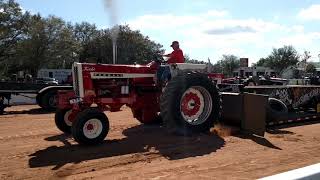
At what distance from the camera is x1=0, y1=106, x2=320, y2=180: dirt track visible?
688 centimetres

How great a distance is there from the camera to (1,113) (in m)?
16.8

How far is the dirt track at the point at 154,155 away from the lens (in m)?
6.88

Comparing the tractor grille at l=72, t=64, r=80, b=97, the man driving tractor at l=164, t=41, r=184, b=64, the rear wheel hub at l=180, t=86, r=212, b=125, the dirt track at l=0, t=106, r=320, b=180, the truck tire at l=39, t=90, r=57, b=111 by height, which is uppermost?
the man driving tractor at l=164, t=41, r=184, b=64

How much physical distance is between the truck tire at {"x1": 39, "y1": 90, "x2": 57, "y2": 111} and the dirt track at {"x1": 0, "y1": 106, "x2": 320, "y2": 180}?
615cm

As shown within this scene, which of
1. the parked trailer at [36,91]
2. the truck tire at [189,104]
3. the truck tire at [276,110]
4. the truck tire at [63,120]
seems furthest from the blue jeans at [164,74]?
the parked trailer at [36,91]

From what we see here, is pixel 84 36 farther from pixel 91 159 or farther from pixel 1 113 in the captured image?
pixel 91 159

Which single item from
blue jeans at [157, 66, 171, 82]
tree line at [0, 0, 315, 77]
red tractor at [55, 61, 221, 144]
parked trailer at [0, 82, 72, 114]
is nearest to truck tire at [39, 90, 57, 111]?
parked trailer at [0, 82, 72, 114]

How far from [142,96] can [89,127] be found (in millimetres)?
2034

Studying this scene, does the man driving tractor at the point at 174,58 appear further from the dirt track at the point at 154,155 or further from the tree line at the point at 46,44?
the tree line at the point at 46,44

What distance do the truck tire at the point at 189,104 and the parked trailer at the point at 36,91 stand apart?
25.5 feet

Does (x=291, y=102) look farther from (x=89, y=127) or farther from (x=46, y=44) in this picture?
(x=46, y=44)

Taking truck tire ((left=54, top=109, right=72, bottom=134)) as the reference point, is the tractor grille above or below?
above

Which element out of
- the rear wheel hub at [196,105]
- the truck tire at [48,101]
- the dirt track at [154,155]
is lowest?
the dirt track at [154,155]

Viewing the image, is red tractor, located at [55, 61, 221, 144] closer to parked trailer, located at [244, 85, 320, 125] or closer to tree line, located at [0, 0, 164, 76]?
parked trailer, located at [244, 85, 320, 125]
